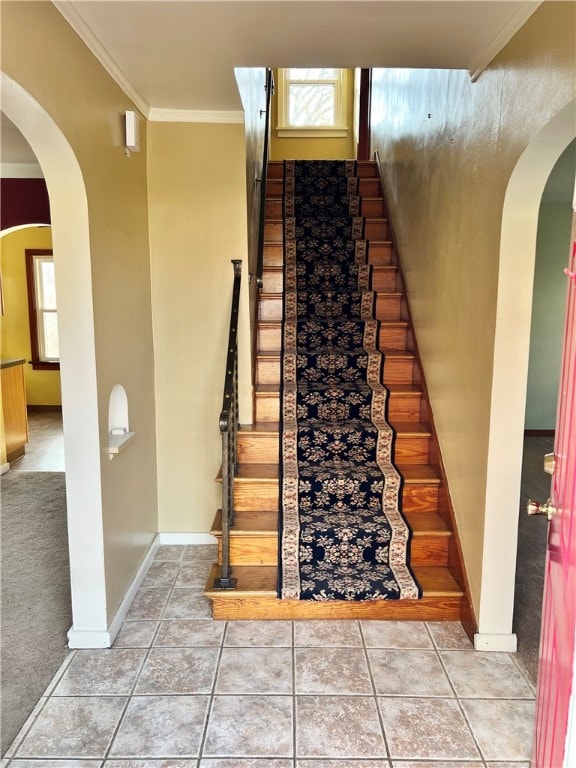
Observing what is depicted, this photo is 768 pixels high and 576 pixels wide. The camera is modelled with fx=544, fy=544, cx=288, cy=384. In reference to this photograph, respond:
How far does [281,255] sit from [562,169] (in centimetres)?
208

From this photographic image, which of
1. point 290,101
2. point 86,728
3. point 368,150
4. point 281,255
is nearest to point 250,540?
point 86,728

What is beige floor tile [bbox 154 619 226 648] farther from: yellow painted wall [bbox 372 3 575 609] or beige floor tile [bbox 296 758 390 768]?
yellow painted wall [bbox 372 3 575 609]

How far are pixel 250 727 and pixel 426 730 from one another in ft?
1.99

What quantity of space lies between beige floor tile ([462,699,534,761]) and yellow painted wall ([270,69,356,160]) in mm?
6088

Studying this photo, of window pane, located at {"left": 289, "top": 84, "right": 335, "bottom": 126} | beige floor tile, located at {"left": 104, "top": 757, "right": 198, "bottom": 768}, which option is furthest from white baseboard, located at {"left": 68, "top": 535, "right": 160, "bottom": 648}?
window pane, located at {"left": 289, "top": 84, "right": 335, "bottom": 126}

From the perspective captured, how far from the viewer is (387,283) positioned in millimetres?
4137

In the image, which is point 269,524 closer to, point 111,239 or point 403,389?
point 403,389

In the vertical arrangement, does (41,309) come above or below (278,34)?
below

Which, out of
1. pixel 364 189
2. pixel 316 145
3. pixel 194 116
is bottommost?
pixel 194 116

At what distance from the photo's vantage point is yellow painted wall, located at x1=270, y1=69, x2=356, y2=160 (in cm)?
665

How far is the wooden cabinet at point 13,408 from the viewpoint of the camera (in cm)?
502

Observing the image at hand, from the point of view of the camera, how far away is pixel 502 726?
74.5 inches

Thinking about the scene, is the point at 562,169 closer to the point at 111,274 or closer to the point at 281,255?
the point at 281,255

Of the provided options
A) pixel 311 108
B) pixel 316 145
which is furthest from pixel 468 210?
pixel 311 108
